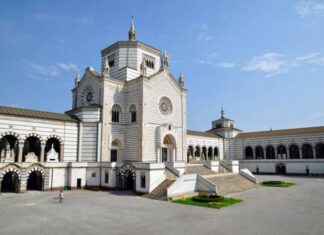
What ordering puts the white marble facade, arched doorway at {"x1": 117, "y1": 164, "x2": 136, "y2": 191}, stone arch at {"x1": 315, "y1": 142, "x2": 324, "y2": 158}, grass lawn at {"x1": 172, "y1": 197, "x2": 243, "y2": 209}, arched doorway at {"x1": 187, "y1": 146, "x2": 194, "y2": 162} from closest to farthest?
grass lawn at {"x1": 172, "y1": 197, "x2": 243, "y2": 209}
the white marble facade
arched doorway at {"x1": 117, "y1": 164, "x2": 136, "y2": 191}
stone arch at {"x1": 315, "y1": 142, "x2": 324, "y2": 158}
arched doorway at {"x1": 187, "y1": 146, "x2": 194, "y2": 162}

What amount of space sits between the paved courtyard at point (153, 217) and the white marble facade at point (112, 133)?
5834 mm

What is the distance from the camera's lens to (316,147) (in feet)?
161

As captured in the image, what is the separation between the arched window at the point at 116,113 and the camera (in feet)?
115

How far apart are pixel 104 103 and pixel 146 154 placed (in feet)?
27.9

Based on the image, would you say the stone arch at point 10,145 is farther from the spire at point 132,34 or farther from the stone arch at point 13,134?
the spire at point 132,34

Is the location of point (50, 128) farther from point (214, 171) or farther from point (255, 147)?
point (255, 147)

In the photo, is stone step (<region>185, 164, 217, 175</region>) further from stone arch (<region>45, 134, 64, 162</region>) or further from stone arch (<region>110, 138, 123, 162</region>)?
stone arch (<region>45, 134, 64, 162</region>)

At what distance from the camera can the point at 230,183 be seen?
30703 millimetres

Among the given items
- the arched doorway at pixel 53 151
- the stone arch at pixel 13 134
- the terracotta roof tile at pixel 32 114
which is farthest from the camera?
the arched doorway at pixel 53 151

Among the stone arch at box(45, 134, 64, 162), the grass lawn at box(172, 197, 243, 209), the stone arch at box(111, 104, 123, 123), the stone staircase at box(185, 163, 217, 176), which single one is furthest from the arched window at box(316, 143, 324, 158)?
the stone arch at box(45, 134, 64, 162)

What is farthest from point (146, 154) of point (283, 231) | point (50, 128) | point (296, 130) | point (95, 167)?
point (296, 130)

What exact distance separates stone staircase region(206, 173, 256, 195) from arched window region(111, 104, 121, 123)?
564 inches

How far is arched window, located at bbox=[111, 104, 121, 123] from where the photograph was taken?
35.0 metres

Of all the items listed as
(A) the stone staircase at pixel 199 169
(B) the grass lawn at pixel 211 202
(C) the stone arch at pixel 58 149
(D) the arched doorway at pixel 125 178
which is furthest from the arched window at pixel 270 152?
(C) the stone arch at pixel 58 149
